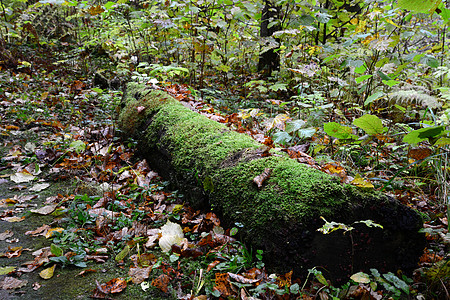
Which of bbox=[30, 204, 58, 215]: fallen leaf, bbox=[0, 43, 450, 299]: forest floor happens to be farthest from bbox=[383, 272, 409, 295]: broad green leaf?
bbox=[30, 204, 58, 215]: fallen leaf

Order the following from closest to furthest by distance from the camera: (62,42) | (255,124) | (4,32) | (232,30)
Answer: (255,124) < (232,30) < (4,32) < (62,42)

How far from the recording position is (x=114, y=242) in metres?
2.31

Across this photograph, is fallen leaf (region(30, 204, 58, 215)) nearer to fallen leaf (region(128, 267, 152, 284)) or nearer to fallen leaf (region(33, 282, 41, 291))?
fallen leaf (region(33, 282, 41, 291))

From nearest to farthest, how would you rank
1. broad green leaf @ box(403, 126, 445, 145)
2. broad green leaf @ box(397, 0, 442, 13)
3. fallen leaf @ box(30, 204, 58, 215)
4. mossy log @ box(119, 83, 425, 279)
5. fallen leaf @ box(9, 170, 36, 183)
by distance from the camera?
broad green leaf @ box(397, 0, 442, 13), broad green leaf @ box(403, 126, 445, 145), mossy log @ box(119, 83, 425, 279), fallen leaf @ box(30, 204, 58, 215), fallen leaf @ box(9, 170, 36, 183)

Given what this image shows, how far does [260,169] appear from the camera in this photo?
7.72 ft

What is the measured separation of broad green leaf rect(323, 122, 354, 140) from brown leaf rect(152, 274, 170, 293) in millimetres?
1722

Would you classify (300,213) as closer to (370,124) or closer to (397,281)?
(397,281)

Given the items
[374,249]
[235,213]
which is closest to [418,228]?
[374,249]

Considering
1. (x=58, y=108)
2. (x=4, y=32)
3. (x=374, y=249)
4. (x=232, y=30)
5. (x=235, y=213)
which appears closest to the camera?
(x=374, y=249)

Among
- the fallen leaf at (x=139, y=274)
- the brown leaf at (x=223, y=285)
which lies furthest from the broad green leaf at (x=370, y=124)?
the fallen leaf at (x=139, y=274)

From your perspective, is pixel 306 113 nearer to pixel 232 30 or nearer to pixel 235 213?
pixel 235 213

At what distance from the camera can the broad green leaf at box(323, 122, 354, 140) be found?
229cm

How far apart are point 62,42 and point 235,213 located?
10.4 meters

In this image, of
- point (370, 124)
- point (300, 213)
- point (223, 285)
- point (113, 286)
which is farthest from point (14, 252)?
point (370, 124)
